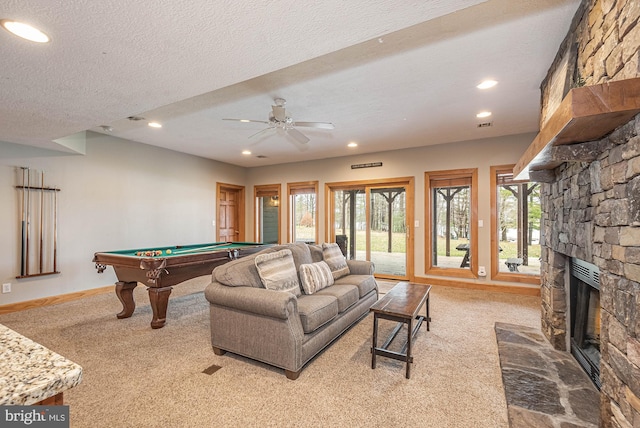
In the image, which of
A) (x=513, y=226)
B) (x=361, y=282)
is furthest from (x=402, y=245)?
(x=361, y=282)

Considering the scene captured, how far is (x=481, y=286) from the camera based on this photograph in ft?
16.6

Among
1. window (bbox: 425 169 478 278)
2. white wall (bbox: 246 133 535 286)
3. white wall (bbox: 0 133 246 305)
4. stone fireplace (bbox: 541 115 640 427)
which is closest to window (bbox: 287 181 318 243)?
white wall (bbox: 246 133 535 286)

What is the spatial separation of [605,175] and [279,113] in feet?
9.65

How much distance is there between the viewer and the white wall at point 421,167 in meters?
5.00

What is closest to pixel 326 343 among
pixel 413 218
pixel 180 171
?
pixel 413 218

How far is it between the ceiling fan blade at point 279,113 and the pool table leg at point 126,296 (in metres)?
2.71

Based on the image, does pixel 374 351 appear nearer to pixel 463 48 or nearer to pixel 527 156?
pixel 527 156

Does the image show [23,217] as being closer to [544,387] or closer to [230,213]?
[230,213]

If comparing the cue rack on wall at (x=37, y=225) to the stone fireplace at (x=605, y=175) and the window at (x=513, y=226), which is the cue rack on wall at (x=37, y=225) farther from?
the window at (x=513, y=226)

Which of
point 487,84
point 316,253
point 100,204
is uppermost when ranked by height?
point 487,84

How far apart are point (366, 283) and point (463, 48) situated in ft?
8.68

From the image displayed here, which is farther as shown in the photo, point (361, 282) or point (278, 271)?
point (361, 282)

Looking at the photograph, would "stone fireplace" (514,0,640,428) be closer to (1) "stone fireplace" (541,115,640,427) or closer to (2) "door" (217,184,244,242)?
(1) "stone fireplace" (541,115,640,427)

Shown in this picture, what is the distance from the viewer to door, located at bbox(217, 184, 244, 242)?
726 cm
